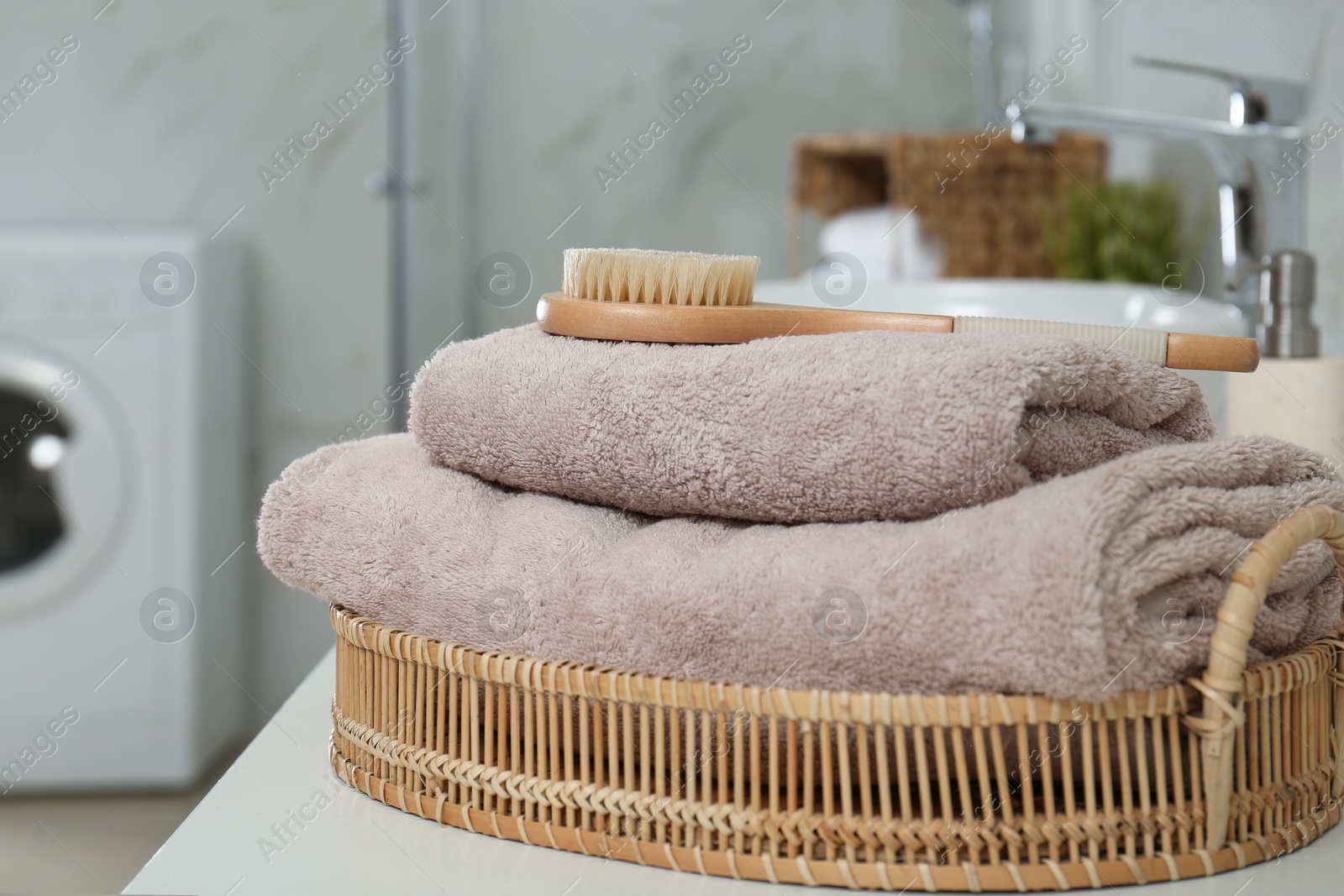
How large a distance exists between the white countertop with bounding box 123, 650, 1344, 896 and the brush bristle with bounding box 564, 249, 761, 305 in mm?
198

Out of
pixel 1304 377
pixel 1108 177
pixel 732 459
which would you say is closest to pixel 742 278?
pixel 732 459

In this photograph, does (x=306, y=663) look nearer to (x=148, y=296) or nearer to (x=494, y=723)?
(x=148, y=296)

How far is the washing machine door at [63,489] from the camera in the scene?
4.49 ft

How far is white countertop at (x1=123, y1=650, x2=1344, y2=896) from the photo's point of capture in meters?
0.34

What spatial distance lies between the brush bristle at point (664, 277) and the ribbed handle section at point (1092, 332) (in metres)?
0.08

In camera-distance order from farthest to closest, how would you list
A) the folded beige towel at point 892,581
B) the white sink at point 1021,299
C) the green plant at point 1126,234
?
the green plant at point 1126,234, the white sink at point 1021,299, the folded beige towel at point 892,581

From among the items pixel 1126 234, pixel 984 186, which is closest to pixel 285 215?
pixel 984 186

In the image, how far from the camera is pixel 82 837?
4.31ft

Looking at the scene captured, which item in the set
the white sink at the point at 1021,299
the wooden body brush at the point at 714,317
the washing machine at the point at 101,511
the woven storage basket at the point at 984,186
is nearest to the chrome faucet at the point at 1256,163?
the white sink at the point at 1021,299

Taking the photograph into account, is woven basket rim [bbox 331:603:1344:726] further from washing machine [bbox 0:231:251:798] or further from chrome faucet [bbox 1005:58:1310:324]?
washing machine [bbox 0:231:251:798]

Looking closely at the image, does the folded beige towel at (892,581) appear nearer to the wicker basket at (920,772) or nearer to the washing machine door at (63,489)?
the wicker basket at (920,772)

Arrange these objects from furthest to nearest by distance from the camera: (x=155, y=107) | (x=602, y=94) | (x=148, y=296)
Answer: (x=602, y=94)
(x=155, y=107)
(x=148, y=296)

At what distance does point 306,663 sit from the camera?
5.19 ft

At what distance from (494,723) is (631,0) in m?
1.45
